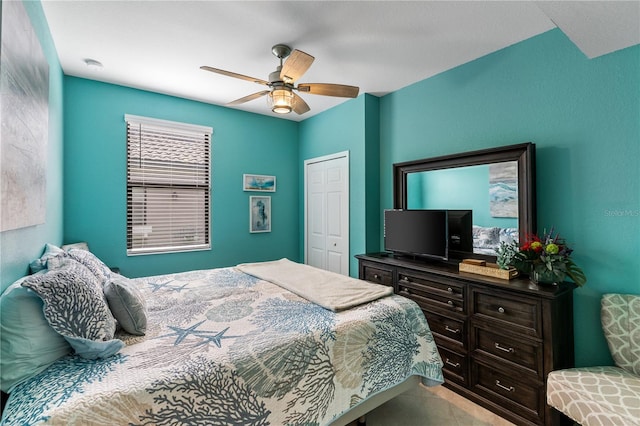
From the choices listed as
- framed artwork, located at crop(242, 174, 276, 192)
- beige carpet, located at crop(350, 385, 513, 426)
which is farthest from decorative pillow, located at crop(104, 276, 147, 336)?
framed artwork, located at crop(242, 174, 276, 192)

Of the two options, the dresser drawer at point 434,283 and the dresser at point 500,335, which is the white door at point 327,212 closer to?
the dresser drawer at point 434,283

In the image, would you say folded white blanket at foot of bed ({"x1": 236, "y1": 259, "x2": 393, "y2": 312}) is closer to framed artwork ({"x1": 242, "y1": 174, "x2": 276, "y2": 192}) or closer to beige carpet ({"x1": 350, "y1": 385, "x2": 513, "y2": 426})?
beige carpet ({"x1": 350, "y1": 385, "x2": 513, "y2": 426})

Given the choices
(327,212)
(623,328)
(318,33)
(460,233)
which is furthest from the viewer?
(327,212)

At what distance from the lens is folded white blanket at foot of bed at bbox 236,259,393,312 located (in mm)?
1914

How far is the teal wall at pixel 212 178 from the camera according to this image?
314 cm

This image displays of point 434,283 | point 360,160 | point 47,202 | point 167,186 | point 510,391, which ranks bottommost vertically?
point 510,391

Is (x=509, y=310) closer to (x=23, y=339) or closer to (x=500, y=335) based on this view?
(x=500, y=335)

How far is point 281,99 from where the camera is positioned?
2.39m

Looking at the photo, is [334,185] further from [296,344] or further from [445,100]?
[296,344]

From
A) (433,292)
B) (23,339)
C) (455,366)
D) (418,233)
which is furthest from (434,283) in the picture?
(23,339)

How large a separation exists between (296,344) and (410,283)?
1.59 m

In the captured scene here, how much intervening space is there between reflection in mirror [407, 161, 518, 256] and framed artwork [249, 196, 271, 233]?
7.65 feet

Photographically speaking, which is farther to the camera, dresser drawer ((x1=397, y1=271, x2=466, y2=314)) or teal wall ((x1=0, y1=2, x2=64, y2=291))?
dresser drawer ((x1=397, y1=271, x2=466, y2=314))

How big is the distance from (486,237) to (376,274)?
3.52 ft
